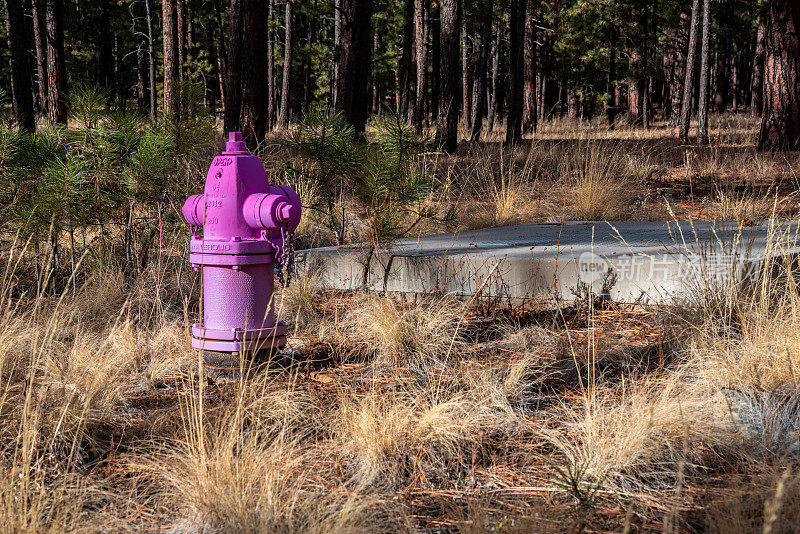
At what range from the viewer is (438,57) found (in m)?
27.8

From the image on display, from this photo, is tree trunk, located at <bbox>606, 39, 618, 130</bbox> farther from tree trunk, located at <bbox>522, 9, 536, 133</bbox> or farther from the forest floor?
the forest floor

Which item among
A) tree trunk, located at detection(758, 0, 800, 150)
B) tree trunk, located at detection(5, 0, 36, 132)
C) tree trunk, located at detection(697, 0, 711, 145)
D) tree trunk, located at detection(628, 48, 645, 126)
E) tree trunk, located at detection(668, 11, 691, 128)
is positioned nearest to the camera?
tree trunk, located at detection(758, 0, 800, 150)

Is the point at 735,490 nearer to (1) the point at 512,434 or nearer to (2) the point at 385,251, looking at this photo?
(1) the point at 512,434

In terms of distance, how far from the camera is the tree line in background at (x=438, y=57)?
9797 millimetres

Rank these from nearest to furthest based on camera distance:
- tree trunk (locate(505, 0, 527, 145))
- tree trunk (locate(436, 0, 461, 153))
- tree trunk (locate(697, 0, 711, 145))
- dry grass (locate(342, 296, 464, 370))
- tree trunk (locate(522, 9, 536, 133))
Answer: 1. dry grass (locate(342, 296, 464, 370))
2. tree trunk (locate(436, 0, 461, 153))
3. tree trunk (locate(697, 0, 711, 145))
4. tree trunk (locate(505, 0, 527, 145))
5. tree trunk (locate(522, 9, 536, 133))

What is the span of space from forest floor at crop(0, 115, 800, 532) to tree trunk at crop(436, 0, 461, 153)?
26.1 feet

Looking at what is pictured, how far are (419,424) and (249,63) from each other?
8510 mm

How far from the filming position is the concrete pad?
143 inches

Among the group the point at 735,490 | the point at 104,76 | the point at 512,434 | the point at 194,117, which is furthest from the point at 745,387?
the point at 104,76

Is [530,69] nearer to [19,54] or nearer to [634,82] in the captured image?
[634,82]

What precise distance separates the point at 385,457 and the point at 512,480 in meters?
0.42

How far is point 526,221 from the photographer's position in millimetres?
6691

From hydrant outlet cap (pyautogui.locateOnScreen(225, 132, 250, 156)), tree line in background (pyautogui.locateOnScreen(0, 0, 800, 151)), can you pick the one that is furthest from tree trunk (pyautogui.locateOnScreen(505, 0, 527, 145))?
hydrant outlet cap (pyautogui.locateOnScreen(225, 132, 250, 156))

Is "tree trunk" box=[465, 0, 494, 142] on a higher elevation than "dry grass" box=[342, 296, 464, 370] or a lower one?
higher
